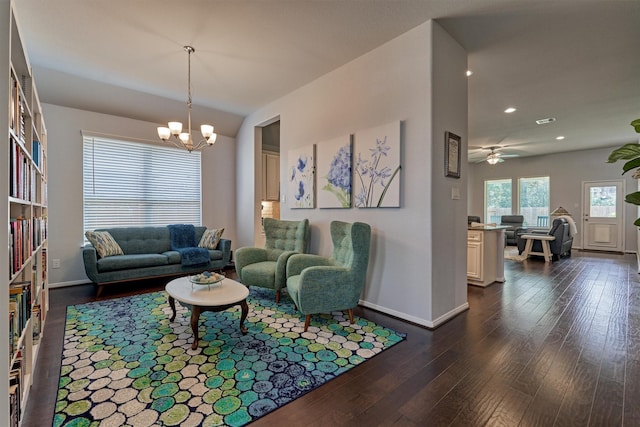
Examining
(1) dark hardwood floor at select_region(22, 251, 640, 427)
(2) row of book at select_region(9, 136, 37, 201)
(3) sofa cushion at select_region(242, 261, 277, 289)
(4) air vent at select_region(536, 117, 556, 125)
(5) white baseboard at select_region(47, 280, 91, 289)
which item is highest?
(4) air vent at select_region(536, 117, 556, 125)

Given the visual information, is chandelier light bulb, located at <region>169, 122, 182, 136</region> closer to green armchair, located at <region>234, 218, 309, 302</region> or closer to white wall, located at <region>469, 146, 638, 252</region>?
green armchair, located at <region>234, 218, 309, 302</region>

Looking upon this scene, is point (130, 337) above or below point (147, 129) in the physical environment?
below

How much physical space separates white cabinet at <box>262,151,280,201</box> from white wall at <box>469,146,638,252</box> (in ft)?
25.2

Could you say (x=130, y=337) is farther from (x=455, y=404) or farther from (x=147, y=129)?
(x=147, y=129)

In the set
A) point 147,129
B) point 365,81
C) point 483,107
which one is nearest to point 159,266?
point 147,129

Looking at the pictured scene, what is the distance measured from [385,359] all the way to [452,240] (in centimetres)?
150

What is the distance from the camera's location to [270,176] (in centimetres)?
594

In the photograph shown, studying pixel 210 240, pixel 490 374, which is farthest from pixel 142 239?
pixel 490 374

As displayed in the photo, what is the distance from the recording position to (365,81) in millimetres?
3307

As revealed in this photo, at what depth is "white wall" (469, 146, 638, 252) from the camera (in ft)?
24.3

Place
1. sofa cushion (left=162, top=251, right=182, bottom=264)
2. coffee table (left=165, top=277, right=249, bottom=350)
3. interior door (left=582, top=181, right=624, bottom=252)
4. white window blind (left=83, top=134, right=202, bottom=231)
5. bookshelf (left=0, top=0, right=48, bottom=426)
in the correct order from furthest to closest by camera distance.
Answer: interior door (left=582, top=181, right=624, bottom=252), white window blind (left=83, top=134, right=202, bottom=231), sofa cushion (left=162, top=251, right=182, bottom=264), coffee table (left=165, top=277, right=249, bottom=350), bookshelf (left=0, top=0, right=48, bottom=426)

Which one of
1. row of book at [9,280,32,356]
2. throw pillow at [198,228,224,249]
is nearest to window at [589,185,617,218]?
throw pillow at [198,228,224,249]

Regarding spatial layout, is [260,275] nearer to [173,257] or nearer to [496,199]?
[173,257]

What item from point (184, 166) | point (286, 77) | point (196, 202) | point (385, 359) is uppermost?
point (286, 77)
